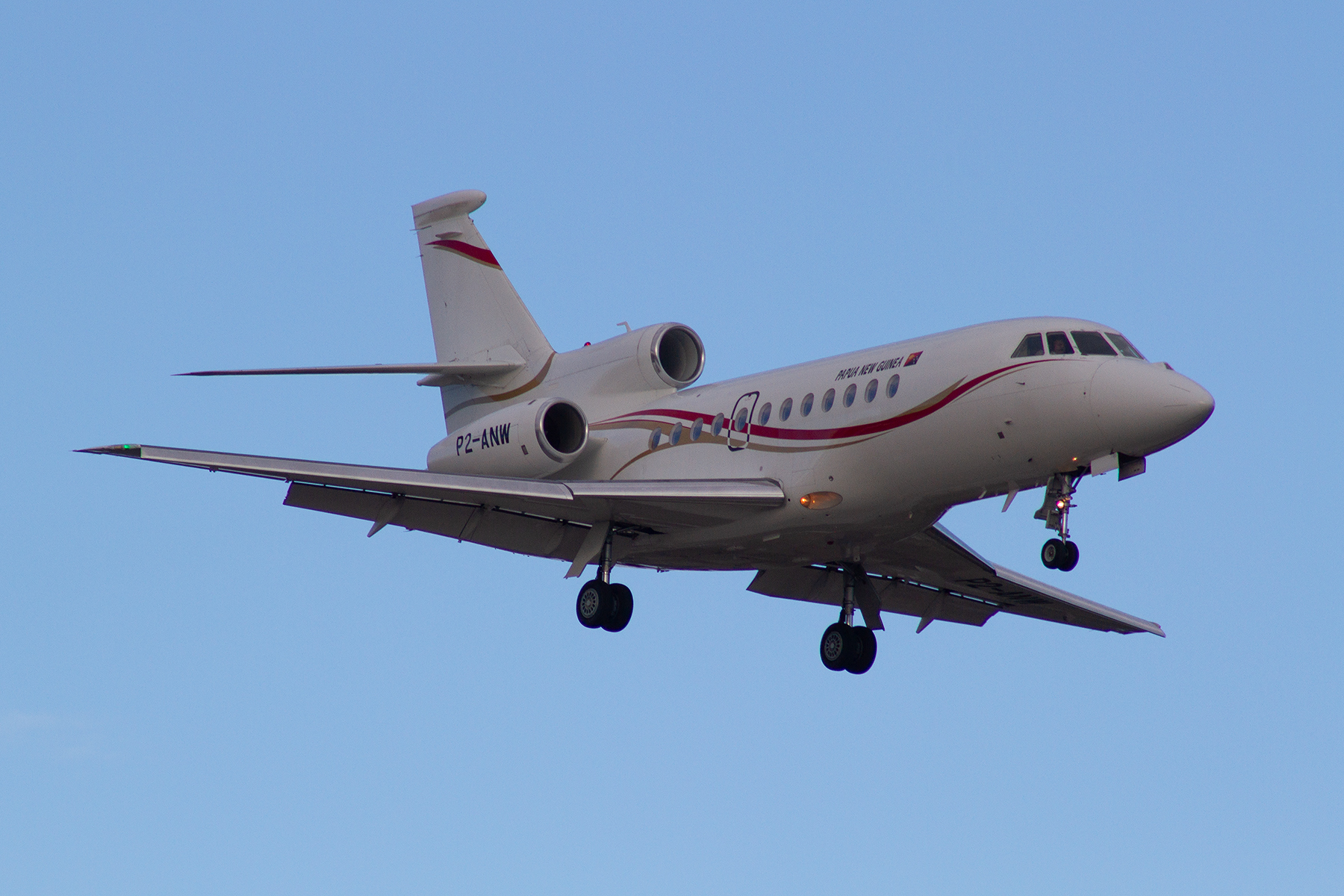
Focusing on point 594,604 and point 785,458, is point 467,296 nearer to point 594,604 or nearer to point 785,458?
point 594,604

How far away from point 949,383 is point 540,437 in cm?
609

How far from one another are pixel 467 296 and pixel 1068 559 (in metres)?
12.5

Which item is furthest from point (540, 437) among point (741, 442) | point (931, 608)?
point (931, 608)

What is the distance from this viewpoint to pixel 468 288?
2881 cm

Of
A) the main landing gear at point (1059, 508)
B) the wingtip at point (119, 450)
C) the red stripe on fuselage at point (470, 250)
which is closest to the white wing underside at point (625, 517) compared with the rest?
the wingtip at point (119, 450)

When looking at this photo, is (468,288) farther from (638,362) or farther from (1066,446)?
(1066,446)

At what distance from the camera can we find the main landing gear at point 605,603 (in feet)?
75.9

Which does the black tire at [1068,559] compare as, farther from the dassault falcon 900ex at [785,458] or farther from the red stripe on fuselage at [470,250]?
the red stripe on fuselage at [470,250]

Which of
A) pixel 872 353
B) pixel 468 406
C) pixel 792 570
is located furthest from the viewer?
pixel 468 406

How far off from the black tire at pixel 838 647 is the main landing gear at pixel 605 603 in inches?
125

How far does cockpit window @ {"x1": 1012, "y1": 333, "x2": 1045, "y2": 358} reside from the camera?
20.3m

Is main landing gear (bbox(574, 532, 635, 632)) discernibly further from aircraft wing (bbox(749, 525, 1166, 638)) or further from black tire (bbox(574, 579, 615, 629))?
aircraft wing (bbox(749, 525, 1166, 638))

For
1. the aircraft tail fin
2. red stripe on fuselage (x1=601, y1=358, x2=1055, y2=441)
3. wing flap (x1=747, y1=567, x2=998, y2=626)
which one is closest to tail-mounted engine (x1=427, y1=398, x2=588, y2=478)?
red stripe on fuselage (x1=601, y1=358, x2=1055, y2=441)

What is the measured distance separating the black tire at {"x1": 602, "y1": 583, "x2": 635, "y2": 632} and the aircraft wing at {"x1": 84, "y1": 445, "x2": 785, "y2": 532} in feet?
2.98
